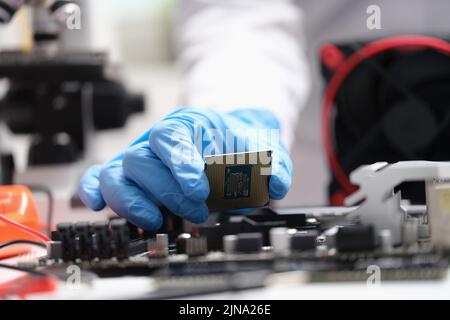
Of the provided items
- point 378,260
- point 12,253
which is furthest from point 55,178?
point 378,260

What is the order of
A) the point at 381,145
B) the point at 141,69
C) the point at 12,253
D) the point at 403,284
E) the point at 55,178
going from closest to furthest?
the point at 403,284 < the point at 12,253 < the point at 381,145 < the point at 55,178 < the point at 141,69

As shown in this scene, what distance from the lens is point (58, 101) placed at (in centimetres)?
179

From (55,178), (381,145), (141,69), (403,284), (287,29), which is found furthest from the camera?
(141,69)

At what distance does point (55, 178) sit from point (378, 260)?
4.01ft

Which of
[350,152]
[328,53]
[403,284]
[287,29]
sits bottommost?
[403,284]

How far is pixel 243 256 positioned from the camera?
0.65 m

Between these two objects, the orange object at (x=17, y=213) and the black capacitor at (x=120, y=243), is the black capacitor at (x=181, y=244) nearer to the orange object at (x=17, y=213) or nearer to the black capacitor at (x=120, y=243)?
the black capacitor at (x=120, y=243)

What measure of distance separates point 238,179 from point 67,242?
0.20 meters

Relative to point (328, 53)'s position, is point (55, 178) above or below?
below

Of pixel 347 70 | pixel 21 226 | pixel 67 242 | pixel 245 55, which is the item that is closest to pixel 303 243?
pixel 67 242

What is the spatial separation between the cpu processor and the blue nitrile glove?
0.06 ft

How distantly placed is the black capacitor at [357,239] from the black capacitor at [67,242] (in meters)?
0.26

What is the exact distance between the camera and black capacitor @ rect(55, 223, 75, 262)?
69 centimetres

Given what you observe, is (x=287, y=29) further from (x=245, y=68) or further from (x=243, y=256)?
(x=243, y=256)
